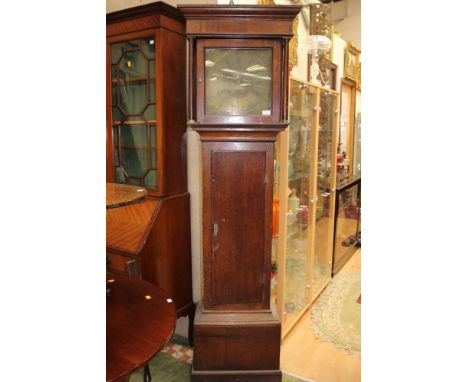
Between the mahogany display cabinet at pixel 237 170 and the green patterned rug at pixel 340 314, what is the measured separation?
75cm

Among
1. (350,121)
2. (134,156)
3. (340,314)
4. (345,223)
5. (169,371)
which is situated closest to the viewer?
(169,371)

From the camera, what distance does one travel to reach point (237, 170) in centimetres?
182

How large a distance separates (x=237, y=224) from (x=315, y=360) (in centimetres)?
109

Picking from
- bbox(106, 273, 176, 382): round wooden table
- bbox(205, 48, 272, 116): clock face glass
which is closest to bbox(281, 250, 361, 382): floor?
bbox(106, 273, 176, 382): round wooden table

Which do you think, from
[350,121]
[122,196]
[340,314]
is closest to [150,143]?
[122,196]

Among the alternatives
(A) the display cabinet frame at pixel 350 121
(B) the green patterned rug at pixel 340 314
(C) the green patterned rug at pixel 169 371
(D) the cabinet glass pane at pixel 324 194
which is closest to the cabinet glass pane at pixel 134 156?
(C) the green patterned rug at pixel 169 371

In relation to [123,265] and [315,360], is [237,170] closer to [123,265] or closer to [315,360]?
[123,265]

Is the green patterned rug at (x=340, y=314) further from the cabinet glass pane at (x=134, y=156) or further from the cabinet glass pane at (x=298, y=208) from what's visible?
the cabinet glass pane at (x=134, y=156)

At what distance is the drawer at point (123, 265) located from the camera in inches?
78.1
